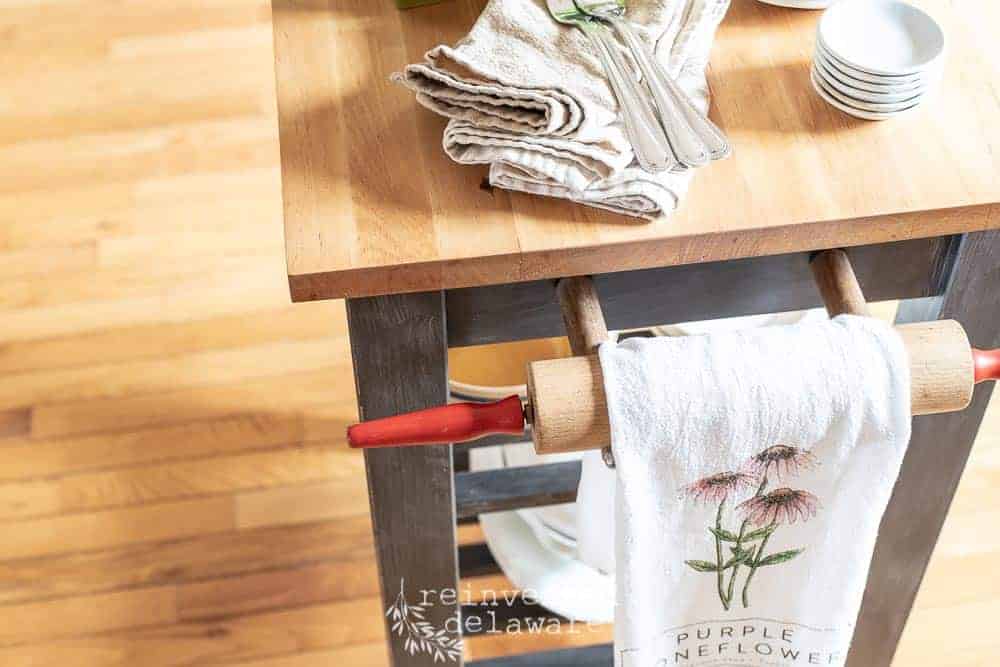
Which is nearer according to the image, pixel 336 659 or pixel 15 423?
pixel 336 659

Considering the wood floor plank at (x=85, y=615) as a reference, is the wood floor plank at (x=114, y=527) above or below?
above

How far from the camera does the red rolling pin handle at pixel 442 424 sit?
30.7 inches

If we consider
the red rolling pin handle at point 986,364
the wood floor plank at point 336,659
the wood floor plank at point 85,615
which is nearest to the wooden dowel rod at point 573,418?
the red rolling pin handle at point 986,364

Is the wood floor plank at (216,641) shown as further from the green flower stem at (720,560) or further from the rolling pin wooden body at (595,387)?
the rolling pin wooden body at (595,387)

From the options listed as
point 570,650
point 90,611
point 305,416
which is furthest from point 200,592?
point 570,650

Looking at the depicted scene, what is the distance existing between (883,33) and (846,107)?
72mm

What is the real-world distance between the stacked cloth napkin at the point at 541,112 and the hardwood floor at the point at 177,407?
0.48 meters

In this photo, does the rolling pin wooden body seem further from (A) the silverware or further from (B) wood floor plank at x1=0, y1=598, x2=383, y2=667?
(B) wood floor plank at x1=0, y1=598, x2=383, y2=667

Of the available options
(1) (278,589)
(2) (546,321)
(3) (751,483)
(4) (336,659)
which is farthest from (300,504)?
(3) (751,483)

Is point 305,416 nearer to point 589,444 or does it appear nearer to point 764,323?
point 764,323

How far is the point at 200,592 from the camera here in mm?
1653

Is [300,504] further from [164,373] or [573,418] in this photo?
[573,418]

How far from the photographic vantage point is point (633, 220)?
2.66ft

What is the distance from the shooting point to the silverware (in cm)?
79
